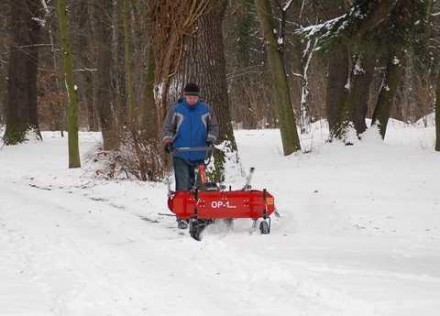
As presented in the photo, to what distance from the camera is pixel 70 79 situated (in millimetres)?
15930

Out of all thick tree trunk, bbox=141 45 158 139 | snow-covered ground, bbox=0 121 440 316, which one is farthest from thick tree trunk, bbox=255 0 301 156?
thick tree trunk, bbox=141 45 158 139

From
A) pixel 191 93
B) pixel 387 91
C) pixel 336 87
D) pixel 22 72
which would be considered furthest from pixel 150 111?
pixel 22 72

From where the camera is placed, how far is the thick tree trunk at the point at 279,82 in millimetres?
14414

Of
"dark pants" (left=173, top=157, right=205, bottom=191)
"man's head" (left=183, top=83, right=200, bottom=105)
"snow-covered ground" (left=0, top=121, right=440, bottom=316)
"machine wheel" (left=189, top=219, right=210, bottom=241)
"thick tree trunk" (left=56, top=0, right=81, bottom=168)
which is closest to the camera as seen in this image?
"snow-covered ground" (left=0, top=121, right=440, bottom=316)

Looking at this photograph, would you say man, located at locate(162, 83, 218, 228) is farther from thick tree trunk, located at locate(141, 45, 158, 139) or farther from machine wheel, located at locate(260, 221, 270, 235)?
thick tree trunk, located at locate(141, 45, 158, 139)

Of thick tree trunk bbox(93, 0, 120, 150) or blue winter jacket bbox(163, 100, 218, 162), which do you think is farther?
thick tree trunk bbox(93, 0, 120, 150)

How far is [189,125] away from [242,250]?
234 cm

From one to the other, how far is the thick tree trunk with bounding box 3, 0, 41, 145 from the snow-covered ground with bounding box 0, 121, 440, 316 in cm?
1032

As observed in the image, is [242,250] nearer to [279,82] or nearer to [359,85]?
[279,82]

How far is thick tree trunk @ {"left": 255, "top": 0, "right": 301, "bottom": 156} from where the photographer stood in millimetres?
14414

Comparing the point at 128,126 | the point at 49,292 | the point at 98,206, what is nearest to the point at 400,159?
the point at 128,126

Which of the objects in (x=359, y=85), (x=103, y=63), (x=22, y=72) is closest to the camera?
(x=359, y=85)

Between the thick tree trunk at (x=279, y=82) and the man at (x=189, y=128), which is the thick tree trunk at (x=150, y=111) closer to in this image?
the thick tree trunk at (x=279, y=82)

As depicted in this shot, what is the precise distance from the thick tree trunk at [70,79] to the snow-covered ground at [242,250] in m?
3.72
